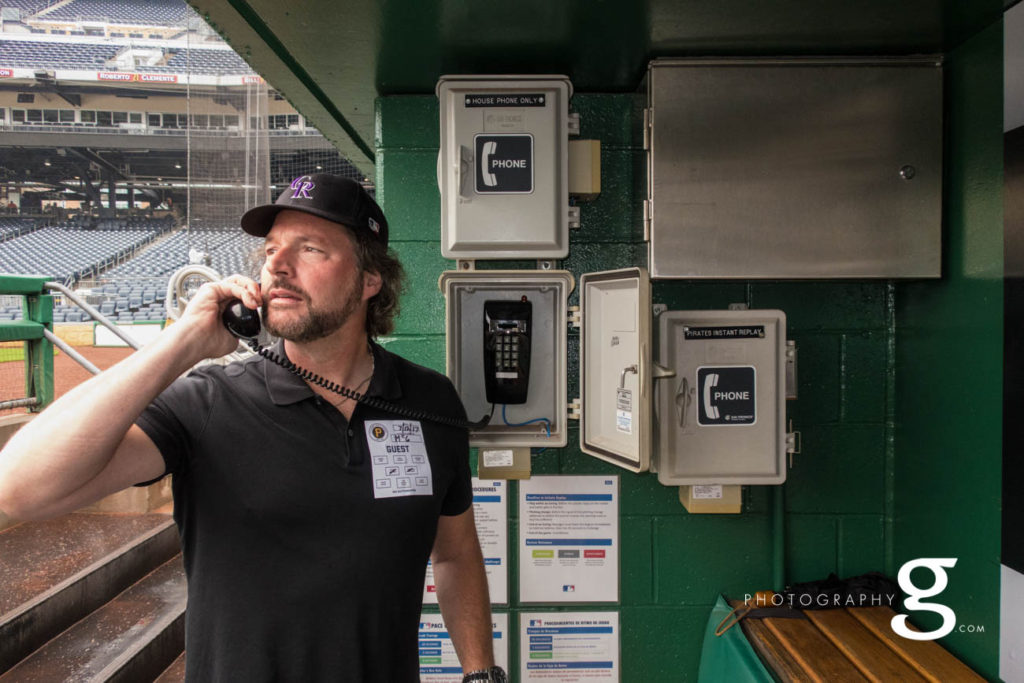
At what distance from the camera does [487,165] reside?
1827 millimetres

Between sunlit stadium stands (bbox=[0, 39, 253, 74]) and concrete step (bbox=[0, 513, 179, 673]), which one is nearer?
concrete step (bbox=[0, 513, 179, 673])

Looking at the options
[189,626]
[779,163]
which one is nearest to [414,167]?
[779,163]

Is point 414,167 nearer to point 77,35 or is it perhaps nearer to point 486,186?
point 486,186

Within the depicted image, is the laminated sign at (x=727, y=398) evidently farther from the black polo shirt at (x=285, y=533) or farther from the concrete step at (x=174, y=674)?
the concrete step at (x=174, y=674)

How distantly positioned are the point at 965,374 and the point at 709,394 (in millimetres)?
663

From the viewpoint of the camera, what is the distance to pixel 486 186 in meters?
1.83

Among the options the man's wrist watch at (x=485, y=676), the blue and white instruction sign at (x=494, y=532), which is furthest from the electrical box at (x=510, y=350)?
the man's wrist watch at (x=485, y=676)

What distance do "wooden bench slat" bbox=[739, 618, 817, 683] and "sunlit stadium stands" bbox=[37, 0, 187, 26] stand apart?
74.0ft

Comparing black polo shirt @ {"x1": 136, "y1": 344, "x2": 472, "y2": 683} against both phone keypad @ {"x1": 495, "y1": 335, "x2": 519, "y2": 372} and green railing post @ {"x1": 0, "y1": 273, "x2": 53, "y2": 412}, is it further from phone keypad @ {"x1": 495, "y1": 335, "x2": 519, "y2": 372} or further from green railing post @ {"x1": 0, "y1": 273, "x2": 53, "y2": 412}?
green railing post @ {"x1": 0, "y1": 273, "x2": 53, "y2": 412}

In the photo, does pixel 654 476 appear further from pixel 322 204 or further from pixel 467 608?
pixel 322 204

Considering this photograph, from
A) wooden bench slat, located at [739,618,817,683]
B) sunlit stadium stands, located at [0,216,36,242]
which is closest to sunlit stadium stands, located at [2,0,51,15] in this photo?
sunlit stadium stands, located at [0,216,36,242]

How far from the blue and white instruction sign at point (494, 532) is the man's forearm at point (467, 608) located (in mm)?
644

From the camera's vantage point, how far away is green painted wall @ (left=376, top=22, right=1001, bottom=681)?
2.02 m

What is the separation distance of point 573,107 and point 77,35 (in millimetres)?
23741
